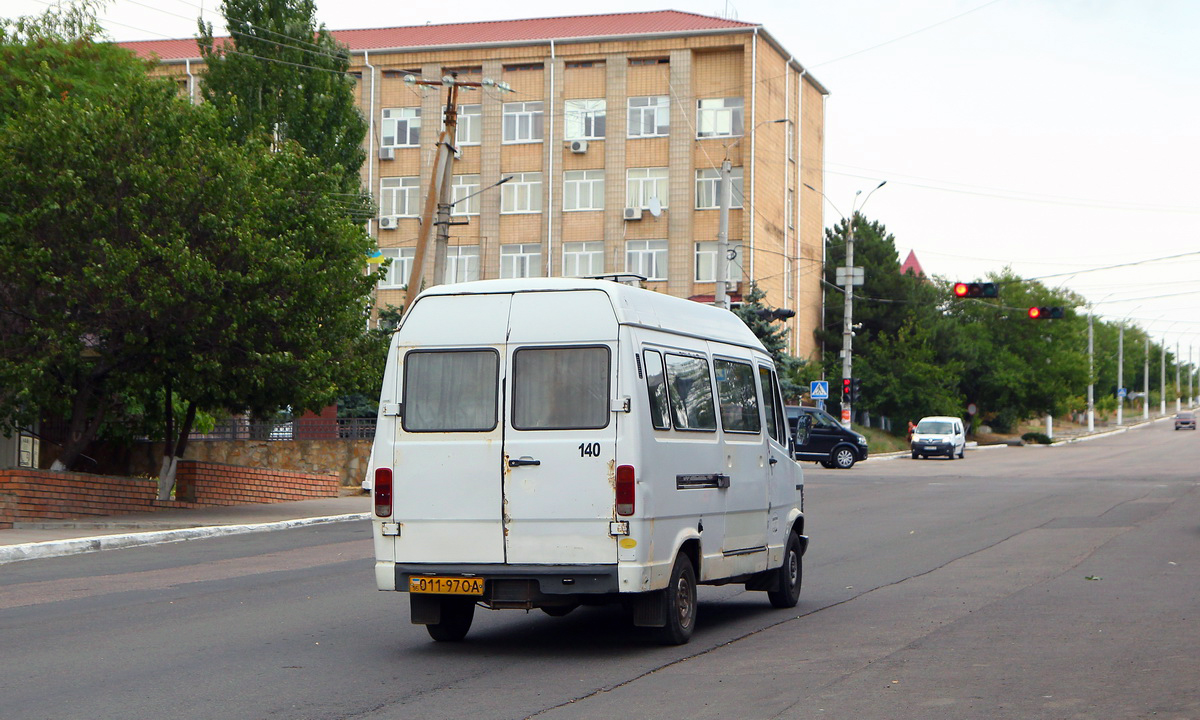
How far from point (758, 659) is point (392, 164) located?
179 ft

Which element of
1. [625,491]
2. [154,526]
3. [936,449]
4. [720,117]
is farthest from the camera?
[720,117]

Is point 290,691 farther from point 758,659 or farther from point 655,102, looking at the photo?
point 655,102

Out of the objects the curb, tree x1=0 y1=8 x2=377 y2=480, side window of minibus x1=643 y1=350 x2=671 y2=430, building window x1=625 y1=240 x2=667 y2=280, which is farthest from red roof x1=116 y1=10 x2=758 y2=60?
side window of minibus x1=643 y1=350 x2=671 y2=430

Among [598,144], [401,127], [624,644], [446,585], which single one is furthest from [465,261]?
[446,585]

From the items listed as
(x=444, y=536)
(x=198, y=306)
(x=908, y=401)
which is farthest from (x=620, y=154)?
(x=444, y=536)

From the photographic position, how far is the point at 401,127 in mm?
61875

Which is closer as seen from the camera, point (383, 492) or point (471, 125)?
point (383, 492)

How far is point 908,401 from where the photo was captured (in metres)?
68.7

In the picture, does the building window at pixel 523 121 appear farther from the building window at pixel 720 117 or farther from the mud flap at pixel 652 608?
the mud flap at pixel 652 608

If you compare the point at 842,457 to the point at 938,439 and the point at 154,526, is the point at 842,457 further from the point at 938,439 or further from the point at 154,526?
the point at 154,526

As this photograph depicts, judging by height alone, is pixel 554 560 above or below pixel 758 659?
above

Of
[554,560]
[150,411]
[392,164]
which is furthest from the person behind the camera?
[392,164]

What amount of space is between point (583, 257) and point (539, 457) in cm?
4994

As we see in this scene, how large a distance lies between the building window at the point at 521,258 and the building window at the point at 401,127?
261 inches
